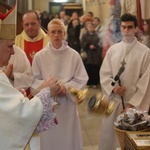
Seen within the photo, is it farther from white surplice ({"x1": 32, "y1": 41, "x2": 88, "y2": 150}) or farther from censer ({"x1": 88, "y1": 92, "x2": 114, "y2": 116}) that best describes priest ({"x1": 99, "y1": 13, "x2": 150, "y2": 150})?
censer ({"x1": 88, "y1": 92, "x2": 114, "y2": 116})

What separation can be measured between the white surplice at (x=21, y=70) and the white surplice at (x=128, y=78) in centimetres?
78

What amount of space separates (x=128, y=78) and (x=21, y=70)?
1.05 metres

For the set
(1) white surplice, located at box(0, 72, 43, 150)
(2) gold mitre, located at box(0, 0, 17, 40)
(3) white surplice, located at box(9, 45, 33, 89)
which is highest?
(2) gold mitre, located at box(0, 0, 17, 40)

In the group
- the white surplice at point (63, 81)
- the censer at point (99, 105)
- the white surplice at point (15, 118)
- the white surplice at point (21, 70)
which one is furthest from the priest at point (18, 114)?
the white surplice at point (63, 81)

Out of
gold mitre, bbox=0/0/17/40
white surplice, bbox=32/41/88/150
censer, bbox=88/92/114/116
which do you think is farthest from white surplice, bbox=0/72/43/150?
white surplice, bbox=32/41/88/150

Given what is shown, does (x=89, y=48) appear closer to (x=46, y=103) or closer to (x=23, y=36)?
(x=23, y=36)

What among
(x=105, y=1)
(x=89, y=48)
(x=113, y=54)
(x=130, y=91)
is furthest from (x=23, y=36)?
(x=105, y=1)

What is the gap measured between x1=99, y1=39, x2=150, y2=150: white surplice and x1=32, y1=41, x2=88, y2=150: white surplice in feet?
0.84

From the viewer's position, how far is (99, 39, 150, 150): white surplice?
3236 mm

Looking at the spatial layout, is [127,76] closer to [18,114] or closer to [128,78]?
[128,78]

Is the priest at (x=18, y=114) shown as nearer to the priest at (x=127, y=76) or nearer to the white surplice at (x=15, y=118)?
the white surplice at (x=15, y=118)

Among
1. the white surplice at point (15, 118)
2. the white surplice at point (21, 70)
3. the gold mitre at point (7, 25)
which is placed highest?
the gold mitre at point (7, 25)

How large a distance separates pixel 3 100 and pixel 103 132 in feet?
5.91

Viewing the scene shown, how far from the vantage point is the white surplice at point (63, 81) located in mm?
3318
